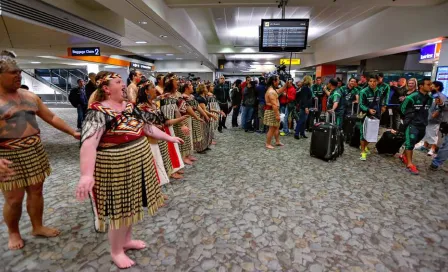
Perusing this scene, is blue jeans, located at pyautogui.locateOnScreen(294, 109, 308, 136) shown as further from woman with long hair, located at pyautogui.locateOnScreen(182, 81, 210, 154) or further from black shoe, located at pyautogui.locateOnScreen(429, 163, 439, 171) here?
black shoe, located at pyautogui.locateOnScreen(429, 163, 439, 171)

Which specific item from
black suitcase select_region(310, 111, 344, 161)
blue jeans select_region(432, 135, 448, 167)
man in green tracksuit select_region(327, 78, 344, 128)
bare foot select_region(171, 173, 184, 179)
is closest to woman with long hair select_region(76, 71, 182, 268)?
bare foot select_region(171, 173, 184, 179)

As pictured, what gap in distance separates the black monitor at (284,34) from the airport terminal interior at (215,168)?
22mm

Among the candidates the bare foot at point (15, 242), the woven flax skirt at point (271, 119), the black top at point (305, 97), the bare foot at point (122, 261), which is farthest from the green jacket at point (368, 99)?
the bare foot at point (15, 242)

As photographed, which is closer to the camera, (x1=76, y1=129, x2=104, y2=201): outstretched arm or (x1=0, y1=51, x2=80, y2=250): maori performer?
(x1=76, y1=129, x2=104, y2=201): outstretched arm

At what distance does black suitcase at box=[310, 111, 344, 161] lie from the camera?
4445 mm

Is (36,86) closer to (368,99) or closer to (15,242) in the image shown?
(15,242)

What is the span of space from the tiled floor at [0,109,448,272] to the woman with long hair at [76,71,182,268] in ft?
1.84

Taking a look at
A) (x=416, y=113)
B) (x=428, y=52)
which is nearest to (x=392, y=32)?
(x=428, y=52)

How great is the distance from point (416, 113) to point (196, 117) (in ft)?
10.9

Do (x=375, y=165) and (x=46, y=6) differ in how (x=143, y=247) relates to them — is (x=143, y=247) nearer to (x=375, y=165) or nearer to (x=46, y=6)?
(x=375, y=165)

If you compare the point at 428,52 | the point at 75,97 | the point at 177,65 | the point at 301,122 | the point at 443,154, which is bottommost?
the point at 443,154

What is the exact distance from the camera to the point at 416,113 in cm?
382

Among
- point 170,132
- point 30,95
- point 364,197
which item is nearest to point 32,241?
point 30,95

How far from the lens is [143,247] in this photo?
2113 millimetres
